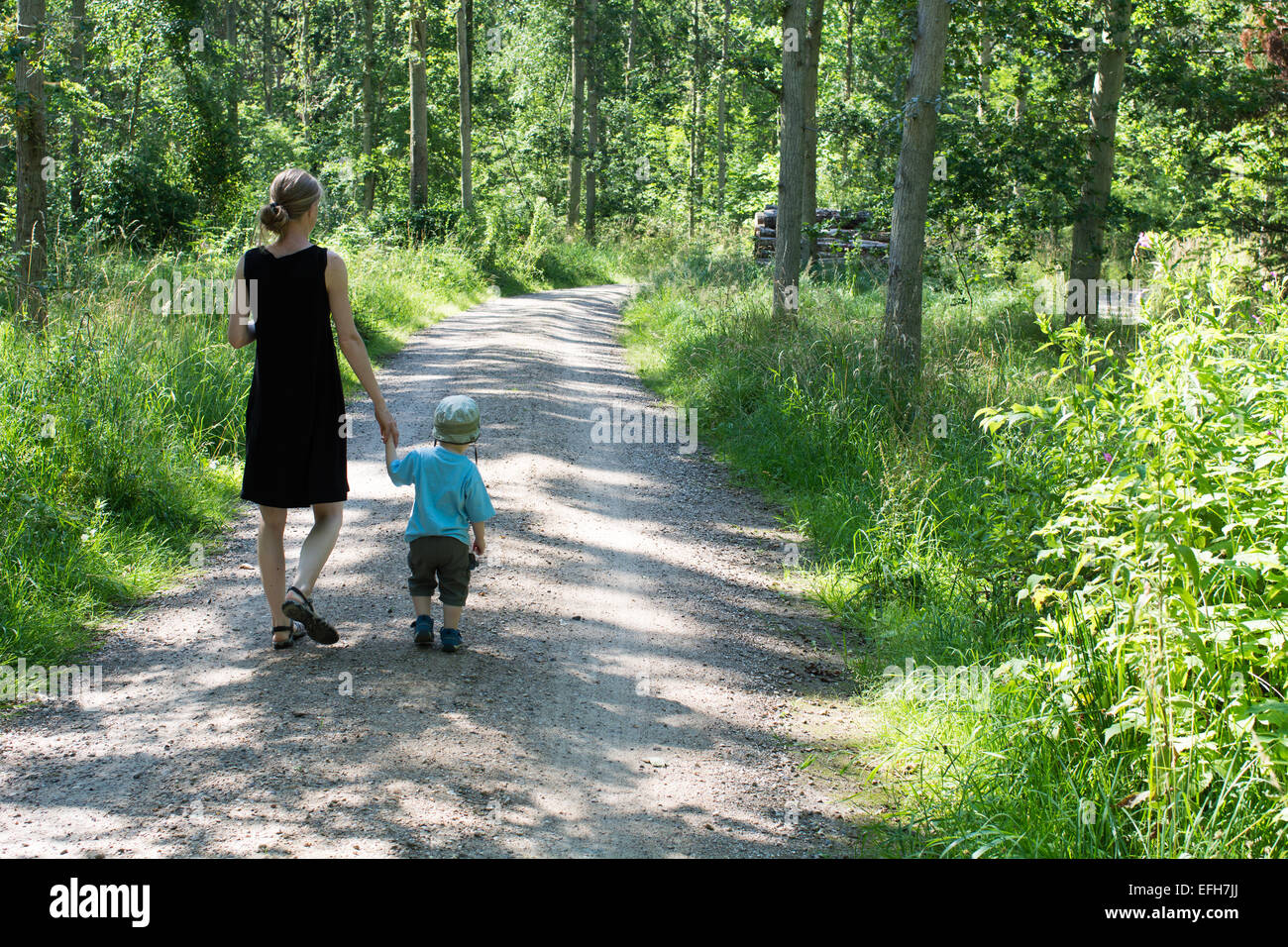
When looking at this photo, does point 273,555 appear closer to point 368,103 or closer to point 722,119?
point 368,103

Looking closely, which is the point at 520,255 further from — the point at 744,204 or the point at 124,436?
the point at 124,436

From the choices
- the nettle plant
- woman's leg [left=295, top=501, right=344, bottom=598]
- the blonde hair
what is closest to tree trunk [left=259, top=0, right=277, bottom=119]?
the blonde hair

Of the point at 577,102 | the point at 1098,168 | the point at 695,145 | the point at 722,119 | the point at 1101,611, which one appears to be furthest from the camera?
the point at 695,145

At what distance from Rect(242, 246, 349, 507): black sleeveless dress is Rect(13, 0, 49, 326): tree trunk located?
534cm

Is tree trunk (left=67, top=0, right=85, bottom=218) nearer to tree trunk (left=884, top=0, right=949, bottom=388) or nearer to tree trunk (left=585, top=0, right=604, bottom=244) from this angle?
tree trunk (left=884, top=0, right=949, bottom=388)

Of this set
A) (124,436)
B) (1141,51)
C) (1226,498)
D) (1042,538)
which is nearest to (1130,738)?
(1226,498)

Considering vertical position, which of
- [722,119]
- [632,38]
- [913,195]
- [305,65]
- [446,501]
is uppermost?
[632,38]

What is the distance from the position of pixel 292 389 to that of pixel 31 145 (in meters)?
6.60

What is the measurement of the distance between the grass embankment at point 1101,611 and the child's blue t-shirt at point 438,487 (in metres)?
2.17

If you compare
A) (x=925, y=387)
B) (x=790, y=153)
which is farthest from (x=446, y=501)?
(x=790, y=153)

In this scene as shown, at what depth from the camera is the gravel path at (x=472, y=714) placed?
137 inches

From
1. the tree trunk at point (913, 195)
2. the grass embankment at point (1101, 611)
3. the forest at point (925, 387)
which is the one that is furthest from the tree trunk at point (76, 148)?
the grass embankment at point (1101, 611)

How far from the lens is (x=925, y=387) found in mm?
8727

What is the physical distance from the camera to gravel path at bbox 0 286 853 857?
3.49m
